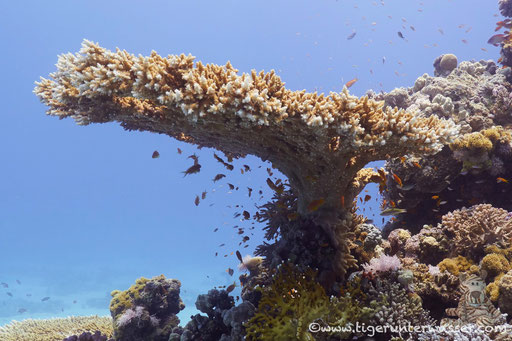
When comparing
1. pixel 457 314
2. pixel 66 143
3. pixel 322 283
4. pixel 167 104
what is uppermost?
pixel 66 143

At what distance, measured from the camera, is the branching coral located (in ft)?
16.5

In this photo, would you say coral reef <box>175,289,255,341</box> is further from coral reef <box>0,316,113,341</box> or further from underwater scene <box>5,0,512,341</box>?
coral reef <box>0,316,113,341</box>

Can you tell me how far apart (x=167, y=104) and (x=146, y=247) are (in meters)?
107

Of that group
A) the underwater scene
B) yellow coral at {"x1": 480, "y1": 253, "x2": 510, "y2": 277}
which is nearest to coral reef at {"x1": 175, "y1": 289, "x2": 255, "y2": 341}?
the underwater scene

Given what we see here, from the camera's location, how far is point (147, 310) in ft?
25.6

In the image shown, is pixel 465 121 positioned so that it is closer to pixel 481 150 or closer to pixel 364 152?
pixel 481 150

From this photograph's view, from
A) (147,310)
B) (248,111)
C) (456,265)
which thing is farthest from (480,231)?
(147,310)

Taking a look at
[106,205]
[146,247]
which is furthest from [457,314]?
[106,205]

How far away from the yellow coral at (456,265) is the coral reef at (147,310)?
260 inches

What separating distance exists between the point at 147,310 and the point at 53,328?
4899mm

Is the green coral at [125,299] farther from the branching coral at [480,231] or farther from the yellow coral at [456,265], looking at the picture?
the branching coral at [480,231]

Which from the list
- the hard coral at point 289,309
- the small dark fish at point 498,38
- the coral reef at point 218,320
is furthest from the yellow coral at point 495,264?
the small dark fish at point 498,38

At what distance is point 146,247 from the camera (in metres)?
100

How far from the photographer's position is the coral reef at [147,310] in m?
7.20
